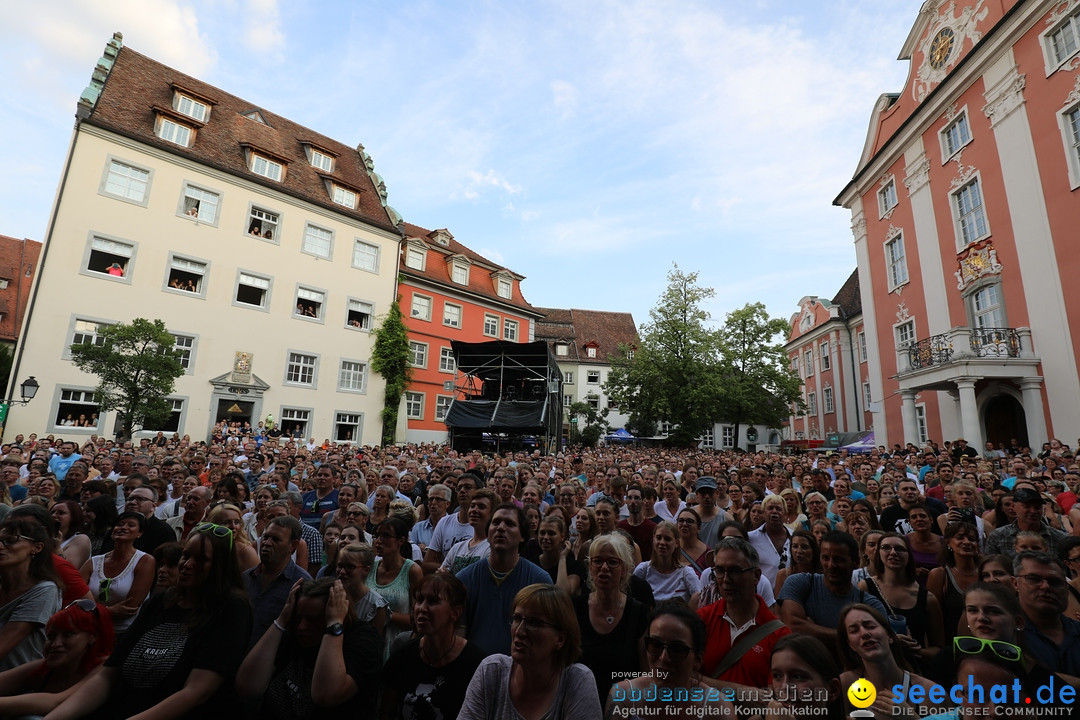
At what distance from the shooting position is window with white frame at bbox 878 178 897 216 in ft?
71.8

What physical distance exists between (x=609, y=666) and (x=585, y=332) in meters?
48.2

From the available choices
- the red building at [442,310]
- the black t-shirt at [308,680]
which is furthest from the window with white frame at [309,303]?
the black t-shirt at [308,680]

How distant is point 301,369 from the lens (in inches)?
977

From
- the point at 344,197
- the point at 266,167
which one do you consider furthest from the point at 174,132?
→ the point at 344,197

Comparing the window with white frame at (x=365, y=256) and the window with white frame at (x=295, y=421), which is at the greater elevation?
the window with white frame at (x=365, y=256)

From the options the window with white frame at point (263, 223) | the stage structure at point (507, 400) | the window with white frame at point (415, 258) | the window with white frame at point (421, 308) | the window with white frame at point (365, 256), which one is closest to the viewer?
the stage structure at point (507, 400)

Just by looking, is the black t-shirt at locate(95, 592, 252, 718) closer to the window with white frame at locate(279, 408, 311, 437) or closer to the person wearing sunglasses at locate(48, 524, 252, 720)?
the person wearing sunglasses at locate(48, 524, 252, 720)

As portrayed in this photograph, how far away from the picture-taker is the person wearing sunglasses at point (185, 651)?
2.42 metres

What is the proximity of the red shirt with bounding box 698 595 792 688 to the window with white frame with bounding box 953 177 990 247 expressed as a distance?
2018 cm

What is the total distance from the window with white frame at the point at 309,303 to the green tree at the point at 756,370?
→ 23568 mm

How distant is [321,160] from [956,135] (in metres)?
29.7

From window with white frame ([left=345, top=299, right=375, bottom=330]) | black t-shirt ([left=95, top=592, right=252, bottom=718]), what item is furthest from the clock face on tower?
window with white frame ([left=345, top=299, right=375, bottom=330])

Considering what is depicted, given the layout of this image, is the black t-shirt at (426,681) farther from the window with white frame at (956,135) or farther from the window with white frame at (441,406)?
the window with white frame at (441,406)

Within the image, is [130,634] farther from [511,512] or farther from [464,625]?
[511,512]
